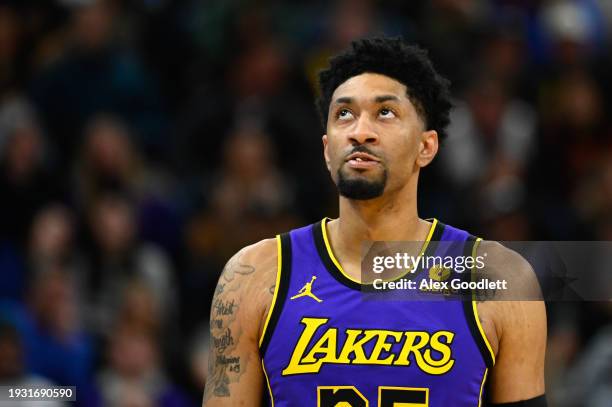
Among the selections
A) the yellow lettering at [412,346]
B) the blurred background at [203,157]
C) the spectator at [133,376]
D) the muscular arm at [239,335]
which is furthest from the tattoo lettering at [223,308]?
the spectator at [133,376]

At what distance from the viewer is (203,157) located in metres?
11.1

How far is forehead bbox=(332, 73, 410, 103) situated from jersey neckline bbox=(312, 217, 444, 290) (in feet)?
1.95

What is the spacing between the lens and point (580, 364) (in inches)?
384

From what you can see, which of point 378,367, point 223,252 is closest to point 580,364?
point 223,252

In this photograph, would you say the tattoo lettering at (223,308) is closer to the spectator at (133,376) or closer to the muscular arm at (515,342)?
the muscular arm at (515,342)

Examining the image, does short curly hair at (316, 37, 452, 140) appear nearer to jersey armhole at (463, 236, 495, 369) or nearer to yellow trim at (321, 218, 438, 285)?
yellow trim at (321, 218, 438, 285)

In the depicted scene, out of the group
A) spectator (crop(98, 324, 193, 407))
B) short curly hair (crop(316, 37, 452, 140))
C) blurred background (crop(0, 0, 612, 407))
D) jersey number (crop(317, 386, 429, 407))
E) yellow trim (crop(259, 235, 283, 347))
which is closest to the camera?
jersey number (crop(317, 386, 429, 407))

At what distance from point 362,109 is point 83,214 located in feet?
16.4

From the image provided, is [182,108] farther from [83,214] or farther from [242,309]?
[242,309]

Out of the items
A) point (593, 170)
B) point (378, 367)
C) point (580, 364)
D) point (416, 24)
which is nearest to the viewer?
point (378, 367)

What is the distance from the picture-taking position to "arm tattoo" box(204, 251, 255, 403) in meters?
5.53

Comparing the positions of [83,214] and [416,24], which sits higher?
[416,24]

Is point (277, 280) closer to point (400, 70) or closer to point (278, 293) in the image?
point (278, 293)

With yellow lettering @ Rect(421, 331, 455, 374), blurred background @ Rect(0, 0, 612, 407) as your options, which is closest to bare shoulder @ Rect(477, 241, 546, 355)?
yellow lettering @ Rect(421, 331, 455, 374)
